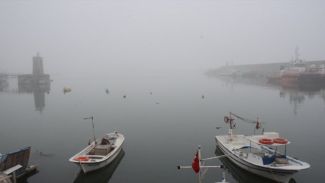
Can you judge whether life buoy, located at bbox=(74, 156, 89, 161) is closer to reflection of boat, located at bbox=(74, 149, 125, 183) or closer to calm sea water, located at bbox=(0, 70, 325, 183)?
reflection of boat, located at bbox=(74, 149, 125, 183)

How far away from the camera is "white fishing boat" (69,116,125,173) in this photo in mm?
22961

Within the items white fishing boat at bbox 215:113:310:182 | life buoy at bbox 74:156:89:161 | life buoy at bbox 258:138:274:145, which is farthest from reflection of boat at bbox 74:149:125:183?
life buoy at bbox 258:138:274:145

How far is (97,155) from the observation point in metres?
25.9

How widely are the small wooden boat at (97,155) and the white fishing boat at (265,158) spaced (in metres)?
12.5

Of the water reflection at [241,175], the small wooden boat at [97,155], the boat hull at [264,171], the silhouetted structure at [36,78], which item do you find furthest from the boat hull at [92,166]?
the silhouetted structure at [36,78]

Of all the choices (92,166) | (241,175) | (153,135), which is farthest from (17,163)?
(241,175)

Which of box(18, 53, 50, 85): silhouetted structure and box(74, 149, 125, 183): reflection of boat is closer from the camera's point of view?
box(74, 149, 125, 183): reflection of boat

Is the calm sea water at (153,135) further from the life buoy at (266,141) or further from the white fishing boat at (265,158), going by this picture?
the life buoy at (266,141)

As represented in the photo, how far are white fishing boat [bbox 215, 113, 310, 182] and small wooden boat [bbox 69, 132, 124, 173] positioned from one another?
12.5m

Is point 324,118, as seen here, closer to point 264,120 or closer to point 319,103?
point 264,120

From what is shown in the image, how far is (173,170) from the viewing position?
25.4 meters

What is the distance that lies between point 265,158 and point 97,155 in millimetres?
16228

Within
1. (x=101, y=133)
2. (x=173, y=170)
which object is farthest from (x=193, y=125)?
(x=173, y=170)

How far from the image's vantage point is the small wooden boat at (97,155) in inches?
904
